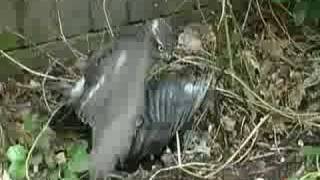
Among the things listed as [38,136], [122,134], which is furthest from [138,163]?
[38,136]

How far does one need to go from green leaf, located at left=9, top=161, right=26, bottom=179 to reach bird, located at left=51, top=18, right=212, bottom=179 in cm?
18

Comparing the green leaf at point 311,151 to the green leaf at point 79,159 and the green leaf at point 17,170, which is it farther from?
the green leaf at point 17,170

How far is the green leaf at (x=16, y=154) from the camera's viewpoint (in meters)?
2.31

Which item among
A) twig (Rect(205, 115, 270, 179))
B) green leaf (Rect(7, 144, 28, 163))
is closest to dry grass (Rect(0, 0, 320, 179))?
twig (Rect(205, 115, 270, 179))

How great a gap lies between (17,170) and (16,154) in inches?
1.7

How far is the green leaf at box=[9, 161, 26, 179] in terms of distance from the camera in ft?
7.54

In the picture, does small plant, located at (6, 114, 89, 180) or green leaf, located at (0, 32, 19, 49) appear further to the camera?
green leaf, located at (0, 32, 19, 49)

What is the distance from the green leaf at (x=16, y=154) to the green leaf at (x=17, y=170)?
1cm

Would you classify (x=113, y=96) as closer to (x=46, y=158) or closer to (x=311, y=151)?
(x=46, y=158)

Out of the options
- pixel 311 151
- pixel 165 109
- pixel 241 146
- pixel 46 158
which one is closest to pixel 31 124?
pixel 46 158

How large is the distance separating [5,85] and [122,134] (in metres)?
0.50

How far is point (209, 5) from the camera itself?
9.62ft

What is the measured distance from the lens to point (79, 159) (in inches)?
90.3

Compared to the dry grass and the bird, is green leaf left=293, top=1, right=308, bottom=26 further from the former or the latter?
the bird
